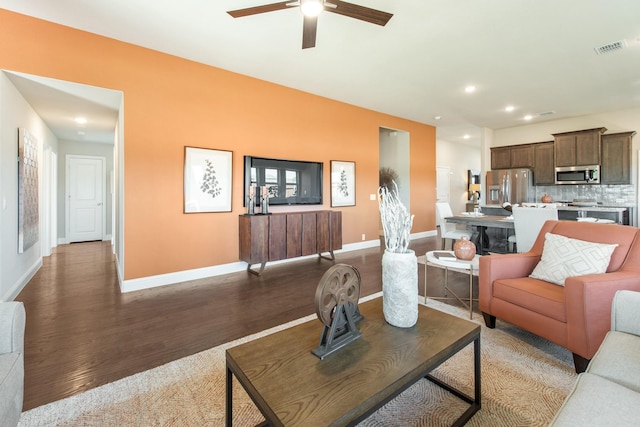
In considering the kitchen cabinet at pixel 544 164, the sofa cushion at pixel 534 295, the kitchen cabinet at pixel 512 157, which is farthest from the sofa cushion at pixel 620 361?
the kitchen cabinet at pixel 512 157

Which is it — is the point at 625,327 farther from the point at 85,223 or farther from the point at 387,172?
the point at 85,223

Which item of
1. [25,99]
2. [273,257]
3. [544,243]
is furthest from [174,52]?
[544,243]

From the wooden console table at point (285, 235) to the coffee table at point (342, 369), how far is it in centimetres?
274

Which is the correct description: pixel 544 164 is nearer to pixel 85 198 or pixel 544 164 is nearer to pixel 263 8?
pixel 263 8

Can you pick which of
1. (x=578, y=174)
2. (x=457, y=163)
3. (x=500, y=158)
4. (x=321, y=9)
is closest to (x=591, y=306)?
(x=321, y=9)

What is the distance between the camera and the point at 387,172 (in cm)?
767

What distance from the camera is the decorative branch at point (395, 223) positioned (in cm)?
152

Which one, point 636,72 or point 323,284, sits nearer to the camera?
point 323,284

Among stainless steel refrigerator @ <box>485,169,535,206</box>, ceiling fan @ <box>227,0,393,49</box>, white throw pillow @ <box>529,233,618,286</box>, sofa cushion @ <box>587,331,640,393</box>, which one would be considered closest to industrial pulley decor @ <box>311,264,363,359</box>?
sofa cushion @ <box>587,331,640,393</box>

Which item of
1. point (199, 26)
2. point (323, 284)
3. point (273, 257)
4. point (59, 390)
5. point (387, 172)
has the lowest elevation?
point (59, 390)

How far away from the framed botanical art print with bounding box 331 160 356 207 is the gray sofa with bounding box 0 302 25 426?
4.63m

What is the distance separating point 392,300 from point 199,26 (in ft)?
11.3

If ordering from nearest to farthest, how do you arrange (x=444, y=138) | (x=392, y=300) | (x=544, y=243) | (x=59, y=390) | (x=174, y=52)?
(x=392, y=300)
(x=59, y=390)
(x=544, y=243)
(x=174, y=52)
(x=444, y=138)

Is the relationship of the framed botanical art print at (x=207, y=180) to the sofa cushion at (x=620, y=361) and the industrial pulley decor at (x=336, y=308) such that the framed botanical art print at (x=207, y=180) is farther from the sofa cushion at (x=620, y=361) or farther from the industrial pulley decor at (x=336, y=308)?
the sofa cushion at (x=620, y=361)
